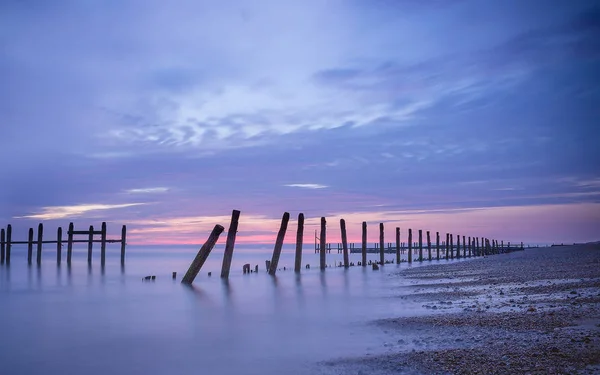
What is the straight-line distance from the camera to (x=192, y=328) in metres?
10.8

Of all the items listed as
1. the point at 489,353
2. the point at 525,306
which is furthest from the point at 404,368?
the point at 525,306

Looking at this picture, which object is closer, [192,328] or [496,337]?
[496,337]

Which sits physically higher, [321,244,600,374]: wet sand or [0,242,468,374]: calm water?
[321,244,600,374]: wet sand

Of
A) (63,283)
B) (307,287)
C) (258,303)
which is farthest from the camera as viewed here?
(63,283)

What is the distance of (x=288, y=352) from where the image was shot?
7.92 metres

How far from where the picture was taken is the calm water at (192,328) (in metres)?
7.61

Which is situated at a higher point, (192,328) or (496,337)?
(496,337)

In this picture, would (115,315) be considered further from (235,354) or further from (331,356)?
(331,356)

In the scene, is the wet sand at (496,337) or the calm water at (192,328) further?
the calm water at (192,328)

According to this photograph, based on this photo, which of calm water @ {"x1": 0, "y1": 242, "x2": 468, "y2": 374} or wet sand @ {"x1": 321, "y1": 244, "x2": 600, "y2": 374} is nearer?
wet sand @ {"x1": 321, "y1": 244, "x2": 600, "y2": 374}

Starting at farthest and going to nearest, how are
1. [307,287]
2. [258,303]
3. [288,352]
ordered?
[307,287], [258,303], [288,352]

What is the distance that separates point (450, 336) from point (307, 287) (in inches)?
491

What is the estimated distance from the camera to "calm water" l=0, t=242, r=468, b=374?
299 inches

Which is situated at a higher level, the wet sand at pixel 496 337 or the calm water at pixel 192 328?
the wet sand at pixel 496 337
